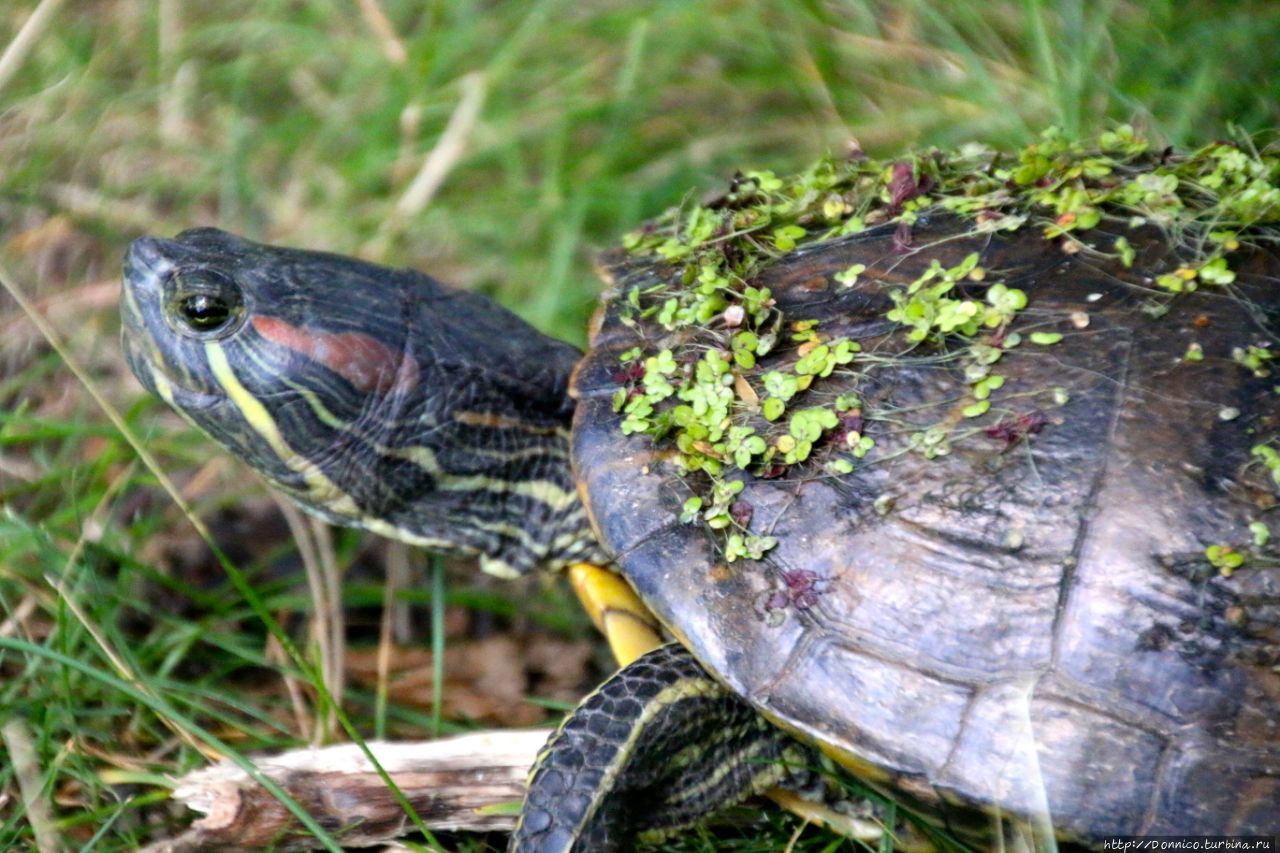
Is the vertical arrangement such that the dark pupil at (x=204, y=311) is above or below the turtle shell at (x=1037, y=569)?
above

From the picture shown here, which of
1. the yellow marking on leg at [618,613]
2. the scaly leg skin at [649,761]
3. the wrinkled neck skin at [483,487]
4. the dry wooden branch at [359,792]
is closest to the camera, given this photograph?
the scaly leg skin at [649,761]

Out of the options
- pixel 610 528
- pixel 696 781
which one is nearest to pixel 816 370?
pixel 610 528

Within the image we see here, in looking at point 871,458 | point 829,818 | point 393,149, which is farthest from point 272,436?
point 393,149

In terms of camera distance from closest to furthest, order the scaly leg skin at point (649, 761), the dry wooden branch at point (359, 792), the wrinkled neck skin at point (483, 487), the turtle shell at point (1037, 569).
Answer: the turtle shell at point (1037, 569)
the scaly leg skin at point (649, 761)
the dry wooden branch at point (359, 792)
the wrinkled neck skin at point (483, 487)

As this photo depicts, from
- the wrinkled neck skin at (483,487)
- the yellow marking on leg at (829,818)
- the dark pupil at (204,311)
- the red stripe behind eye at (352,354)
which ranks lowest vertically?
the yellow marking on leg at (829,818)

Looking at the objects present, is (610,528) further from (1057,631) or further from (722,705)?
(1057,631)

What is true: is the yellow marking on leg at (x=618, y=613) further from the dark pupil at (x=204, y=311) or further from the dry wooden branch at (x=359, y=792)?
the dark pupil at (x=204, y=311)

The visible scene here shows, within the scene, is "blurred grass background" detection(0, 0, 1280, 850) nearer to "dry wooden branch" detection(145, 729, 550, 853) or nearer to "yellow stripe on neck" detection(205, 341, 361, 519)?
"dry wooden branch" detection(145, 729, 550, 853)

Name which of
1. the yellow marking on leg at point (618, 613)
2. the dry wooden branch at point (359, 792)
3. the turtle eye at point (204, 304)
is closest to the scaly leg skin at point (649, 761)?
the yellow marking on leg at point (618, 613)

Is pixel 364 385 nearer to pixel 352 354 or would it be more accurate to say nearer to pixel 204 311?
pixel 352 354
